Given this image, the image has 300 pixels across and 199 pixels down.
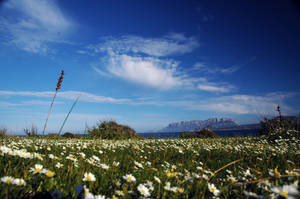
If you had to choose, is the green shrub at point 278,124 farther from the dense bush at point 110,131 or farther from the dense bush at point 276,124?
the dense bush at point 110,131

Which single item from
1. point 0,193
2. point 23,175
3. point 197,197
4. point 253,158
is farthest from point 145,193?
point 253,158

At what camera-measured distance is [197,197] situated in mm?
2273

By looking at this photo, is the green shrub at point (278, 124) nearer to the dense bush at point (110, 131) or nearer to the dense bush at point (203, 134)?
the dense bush at point (203, 134)

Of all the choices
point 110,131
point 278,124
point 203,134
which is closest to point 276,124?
point 278,124

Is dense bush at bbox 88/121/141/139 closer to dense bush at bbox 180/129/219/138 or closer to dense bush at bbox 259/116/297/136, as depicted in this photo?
dense bush at bbox 180/129/219/138

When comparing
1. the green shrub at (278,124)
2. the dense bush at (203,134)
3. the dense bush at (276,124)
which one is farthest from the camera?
the dense bush at (203,134)

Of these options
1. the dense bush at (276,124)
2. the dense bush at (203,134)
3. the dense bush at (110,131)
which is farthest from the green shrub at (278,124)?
the dense bush at (110,131)

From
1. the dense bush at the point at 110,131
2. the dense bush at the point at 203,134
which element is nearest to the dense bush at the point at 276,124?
the dense bush at the point at 203,134

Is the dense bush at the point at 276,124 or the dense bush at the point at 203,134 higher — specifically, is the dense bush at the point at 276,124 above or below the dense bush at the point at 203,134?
above

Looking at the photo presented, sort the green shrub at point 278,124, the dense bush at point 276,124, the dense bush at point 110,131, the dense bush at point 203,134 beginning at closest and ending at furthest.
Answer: the green shrub at point 278,124, the dense bush at point 276,124, the dense bush at point 110,131, the dense bush at point 203,134

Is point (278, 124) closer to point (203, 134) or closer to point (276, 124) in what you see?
point (276, 124)

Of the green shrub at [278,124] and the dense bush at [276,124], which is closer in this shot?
the green shrub at [278,124]

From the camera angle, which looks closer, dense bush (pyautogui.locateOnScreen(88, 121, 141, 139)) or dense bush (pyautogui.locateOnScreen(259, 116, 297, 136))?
dense bush (pyautogui.locateOnScreen(259, 116, 297, 136))

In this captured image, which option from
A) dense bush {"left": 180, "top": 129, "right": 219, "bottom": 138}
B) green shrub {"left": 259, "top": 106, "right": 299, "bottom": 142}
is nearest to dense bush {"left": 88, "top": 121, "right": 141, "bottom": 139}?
dense bush {"left": 180, "top": 129, "right": 219, "bottom": 138}
